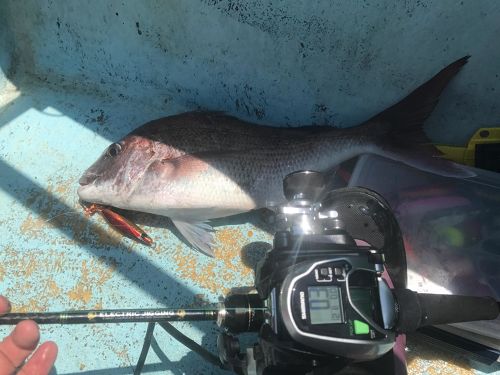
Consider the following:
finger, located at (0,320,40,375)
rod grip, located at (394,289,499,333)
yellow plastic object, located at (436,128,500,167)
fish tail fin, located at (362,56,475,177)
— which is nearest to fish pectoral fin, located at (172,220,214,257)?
finger, located at (0,320,40,375)

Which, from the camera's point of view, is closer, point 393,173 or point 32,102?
point 393,173

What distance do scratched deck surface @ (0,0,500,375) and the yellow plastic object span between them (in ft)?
0.21

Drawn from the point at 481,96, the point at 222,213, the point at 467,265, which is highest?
the point at 481,96

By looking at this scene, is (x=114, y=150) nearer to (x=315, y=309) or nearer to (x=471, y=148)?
(x=315, y=309)

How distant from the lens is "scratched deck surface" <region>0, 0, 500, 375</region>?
205cm

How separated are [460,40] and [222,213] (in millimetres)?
1609

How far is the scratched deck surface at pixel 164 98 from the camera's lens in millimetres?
2053

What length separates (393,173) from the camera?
226 cm

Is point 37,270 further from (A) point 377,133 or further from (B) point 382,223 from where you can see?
(A) point 377,133

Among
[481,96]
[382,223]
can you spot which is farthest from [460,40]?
[382,223]

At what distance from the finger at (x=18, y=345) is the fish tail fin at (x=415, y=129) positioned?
74.0 inches

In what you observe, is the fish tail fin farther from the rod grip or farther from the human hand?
the human hand

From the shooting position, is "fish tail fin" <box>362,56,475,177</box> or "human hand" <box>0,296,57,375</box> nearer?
"human hand" <box>0,296,57,375</box>

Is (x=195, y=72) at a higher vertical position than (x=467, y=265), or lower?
higher
